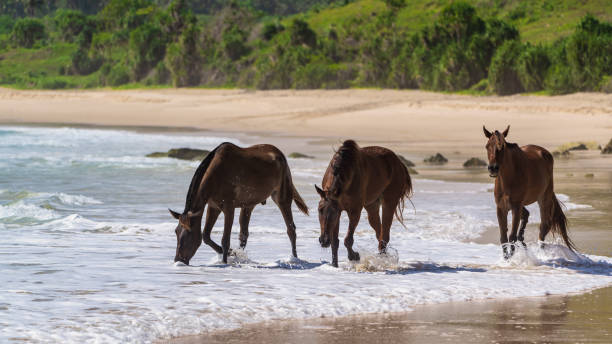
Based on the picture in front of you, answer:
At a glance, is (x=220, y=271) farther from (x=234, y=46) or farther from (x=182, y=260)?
(x=234, y=46)

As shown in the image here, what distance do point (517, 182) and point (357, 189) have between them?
2.02m

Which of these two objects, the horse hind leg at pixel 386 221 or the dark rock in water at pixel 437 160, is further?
the dark rock in water at pixel 437 160

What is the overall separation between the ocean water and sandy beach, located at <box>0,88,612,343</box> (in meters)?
0.50

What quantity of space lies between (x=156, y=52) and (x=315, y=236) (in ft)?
266

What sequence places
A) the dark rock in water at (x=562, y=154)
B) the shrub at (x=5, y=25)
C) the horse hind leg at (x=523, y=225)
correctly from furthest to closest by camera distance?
the shrub at (x=5, y=25) → the dark rock in water at (x=562, y=154) → the horse hind leg at (x=523, y=225)

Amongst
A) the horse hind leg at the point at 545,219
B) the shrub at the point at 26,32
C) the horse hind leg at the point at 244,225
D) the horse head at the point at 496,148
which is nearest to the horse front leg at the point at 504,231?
the horse head at the point at 496,148

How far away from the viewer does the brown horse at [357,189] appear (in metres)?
9.41

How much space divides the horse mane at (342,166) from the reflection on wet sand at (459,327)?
1848 millimetres

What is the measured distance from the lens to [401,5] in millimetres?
81250

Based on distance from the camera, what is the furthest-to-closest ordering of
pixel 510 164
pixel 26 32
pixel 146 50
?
pixel 26 32, pixel 146 50, pixel 510 164

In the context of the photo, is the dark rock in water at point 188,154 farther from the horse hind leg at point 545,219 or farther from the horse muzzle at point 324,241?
the horse muzzle at point 324,241

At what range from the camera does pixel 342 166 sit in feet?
31.4

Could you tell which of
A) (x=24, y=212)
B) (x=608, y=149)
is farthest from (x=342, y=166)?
(x=608, y=149)

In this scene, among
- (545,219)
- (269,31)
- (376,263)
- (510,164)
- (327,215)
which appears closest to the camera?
(327,215)
